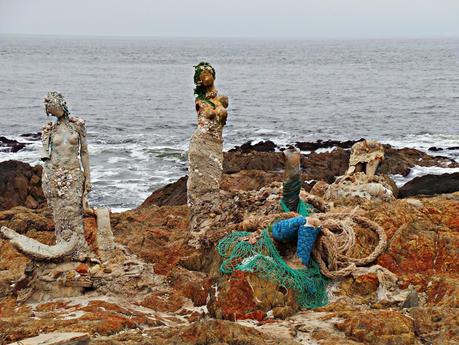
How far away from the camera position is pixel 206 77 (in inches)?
412

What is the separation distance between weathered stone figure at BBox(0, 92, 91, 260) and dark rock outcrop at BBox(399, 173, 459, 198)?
36.6 ft

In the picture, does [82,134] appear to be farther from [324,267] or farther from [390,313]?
[390,313]

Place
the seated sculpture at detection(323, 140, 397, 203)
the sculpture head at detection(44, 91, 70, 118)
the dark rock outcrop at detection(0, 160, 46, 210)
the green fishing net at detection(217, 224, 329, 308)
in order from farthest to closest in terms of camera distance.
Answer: the dark rock outcrop at detection(0, 160, 46, 210) → the seated sculpture at detection(323, 140, 397, 203) → the sculpture head at detection(44, 91, 70, 118) → the green fishing net at detection(217, 224, 329, 308)

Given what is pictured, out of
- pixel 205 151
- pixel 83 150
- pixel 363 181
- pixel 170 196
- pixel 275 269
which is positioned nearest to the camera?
pixel 275 269

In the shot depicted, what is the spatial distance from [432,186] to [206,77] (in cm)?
1127

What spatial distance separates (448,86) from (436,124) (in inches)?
1082

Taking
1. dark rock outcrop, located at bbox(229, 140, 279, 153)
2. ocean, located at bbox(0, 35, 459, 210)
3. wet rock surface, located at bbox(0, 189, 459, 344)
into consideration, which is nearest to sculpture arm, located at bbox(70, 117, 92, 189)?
wet rock surface, located at bbox(0, 189, 459, 344)

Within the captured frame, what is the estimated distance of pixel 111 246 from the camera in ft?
33.2

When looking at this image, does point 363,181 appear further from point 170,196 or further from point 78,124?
point 170,196

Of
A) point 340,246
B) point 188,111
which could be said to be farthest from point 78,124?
point 188,111

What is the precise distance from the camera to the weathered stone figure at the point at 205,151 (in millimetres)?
10529

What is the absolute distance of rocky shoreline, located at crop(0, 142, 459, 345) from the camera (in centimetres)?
614

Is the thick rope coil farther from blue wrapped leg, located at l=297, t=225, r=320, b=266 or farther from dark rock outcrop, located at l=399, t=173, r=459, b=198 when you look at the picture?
dark rock outcrop, located at l=399, t=173, r=459, b=198

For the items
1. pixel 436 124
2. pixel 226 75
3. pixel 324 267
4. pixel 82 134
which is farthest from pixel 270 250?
pixel 226 75
